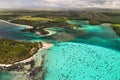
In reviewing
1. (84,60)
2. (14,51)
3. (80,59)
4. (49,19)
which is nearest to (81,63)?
(84,60)

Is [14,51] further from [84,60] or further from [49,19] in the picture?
[49,19]

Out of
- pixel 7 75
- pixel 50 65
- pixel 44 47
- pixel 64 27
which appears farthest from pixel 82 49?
pixel 64 27

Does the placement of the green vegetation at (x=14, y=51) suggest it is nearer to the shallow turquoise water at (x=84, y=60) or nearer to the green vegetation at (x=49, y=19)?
the shallow turquoise water at (x=84, y=60)

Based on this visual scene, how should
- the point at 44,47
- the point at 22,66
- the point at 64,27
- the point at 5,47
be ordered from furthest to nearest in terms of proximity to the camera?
the point at 64,27, the point at 44,47, the point at 5,47, the point at 22,66

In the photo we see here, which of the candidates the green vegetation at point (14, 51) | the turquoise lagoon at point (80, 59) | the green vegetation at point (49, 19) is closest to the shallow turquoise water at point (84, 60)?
the turquoise lagoon at point (80, 59)

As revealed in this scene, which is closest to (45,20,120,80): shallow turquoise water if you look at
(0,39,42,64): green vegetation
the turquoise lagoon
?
the turquoise lagoon

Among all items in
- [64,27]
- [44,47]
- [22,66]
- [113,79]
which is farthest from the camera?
[64,27]

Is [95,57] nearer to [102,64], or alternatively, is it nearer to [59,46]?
[102,64]

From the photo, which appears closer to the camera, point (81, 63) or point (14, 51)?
point (81, 63)
